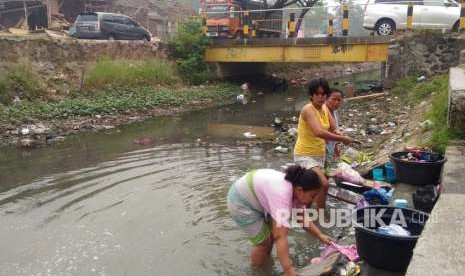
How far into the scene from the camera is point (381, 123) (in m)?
12.1

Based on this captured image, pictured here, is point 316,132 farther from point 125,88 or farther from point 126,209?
point 125,88

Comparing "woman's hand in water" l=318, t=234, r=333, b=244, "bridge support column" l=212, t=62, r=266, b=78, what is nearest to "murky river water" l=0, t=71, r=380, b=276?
"woman's hand in water" l=318, t=234, r=333, b=244

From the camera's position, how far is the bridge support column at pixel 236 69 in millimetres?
22219

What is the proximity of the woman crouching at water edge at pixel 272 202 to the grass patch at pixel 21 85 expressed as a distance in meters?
11.4

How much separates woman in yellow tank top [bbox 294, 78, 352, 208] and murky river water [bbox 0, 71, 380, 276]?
0.85 meters

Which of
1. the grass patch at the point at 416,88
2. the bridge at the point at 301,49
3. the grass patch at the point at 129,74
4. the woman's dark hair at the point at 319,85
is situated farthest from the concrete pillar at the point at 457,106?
the grass patch at the point at 129,74

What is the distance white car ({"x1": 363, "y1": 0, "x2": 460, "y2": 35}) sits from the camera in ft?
55.8

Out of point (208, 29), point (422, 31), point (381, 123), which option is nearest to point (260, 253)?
point (381, 123)

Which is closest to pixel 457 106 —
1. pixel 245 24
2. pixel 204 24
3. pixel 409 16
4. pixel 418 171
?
pixel 418 171

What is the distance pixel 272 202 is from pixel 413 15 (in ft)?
52.0

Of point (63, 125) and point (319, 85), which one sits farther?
point (63, 125)

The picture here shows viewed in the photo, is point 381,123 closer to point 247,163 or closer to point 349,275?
point 247,163

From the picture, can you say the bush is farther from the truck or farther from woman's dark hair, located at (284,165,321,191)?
woman's dark hair, located at (284,165,321,191)

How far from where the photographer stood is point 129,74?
18000mm
